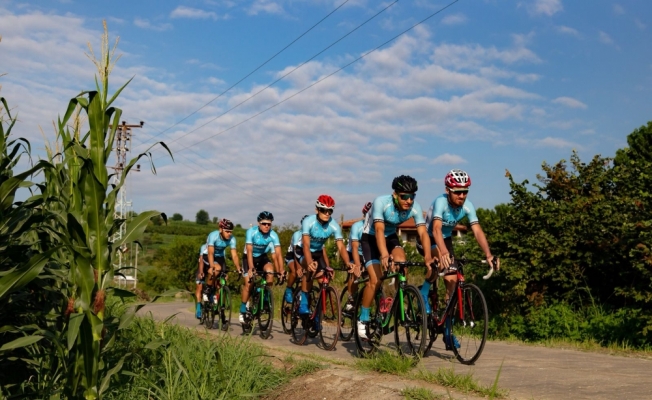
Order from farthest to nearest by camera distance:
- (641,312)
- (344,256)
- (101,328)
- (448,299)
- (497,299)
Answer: (497,299) → (344,256) → (641,312) → (448,299) → (101,328)

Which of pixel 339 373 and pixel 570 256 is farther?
pixel 570 256

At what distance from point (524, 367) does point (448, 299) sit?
118 cm

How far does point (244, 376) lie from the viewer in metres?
7.79

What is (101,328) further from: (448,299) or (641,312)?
(641,312)

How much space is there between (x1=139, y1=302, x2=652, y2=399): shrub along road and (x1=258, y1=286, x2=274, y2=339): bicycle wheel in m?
1.85

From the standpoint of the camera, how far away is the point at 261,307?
42.2 feet

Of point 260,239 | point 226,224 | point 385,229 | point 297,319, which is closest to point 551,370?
point 385,229

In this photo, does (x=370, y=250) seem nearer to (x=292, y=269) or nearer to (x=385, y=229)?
(x=385, y=229)

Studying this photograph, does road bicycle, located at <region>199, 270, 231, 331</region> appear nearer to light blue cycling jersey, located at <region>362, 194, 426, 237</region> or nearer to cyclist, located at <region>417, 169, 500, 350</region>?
light blue cycling jersey, located at <region>362, 194, 426, 237</region>

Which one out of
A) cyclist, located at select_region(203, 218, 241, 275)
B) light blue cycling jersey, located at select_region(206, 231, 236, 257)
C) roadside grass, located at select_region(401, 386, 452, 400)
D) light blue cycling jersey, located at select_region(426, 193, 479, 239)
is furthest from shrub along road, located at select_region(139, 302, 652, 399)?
light blue cycling jersey, located at select_region(206, 231, 236, 257)

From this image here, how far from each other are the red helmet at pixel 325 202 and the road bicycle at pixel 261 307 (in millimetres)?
2066

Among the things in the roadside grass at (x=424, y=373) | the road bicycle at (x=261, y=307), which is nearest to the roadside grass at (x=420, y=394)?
the roadside grass at (x=424, y=373)

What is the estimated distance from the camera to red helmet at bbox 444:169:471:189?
8312 mm

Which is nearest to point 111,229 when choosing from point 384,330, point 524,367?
point 384,330
